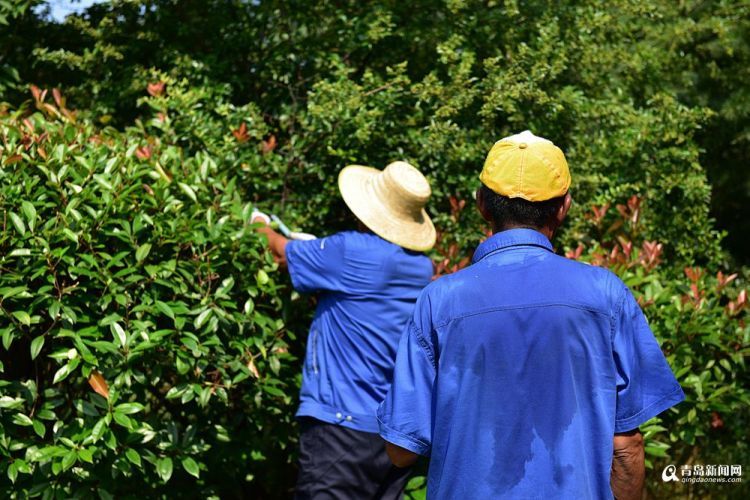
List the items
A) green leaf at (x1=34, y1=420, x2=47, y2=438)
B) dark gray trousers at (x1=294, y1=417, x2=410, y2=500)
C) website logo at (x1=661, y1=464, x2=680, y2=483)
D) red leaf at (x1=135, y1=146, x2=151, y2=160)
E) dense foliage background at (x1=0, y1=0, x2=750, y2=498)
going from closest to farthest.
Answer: green leaf at (x1=34, y1=420, x2=47, y2=438) → dense foliage background at (x1=0, y1=0, x2=750, y2=498) → dark gray trousers at (x1=294, y1=417, x2=410, y2=500) → red leaf at (x1=135, y1=146, x2=151, y2=160) → website logo at (x1=661, y1=464, x2=680, y2=483)

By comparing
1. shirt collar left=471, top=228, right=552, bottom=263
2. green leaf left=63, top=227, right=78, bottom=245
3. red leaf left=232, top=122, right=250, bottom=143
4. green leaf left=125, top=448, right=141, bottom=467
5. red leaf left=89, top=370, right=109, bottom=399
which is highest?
red leaf left=232, top=122, right=250, bottom=143

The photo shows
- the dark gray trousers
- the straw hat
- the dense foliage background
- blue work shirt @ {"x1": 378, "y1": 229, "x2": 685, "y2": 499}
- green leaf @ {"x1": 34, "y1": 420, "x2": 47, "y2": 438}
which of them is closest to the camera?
blue work shirt @ {"x1": 378, "y1": 229, "x2": 685, "y2": 499}

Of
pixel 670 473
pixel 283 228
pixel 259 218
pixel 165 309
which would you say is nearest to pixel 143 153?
pixel 259 218

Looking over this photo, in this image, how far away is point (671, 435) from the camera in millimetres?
4461

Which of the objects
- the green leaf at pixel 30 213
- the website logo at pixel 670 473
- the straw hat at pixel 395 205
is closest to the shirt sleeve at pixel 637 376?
the straw hat at pixel 395 205

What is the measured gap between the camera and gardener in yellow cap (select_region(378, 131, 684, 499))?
220 centimetres

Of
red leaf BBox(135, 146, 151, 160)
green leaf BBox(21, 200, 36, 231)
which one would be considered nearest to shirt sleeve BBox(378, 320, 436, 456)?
green leaf BBox(21, 200, 36, 231)

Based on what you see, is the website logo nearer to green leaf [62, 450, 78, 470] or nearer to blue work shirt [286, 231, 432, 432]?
blue work shirt [286, 231, 432, 432]

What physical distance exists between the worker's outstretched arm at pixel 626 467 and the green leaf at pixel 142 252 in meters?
2.11

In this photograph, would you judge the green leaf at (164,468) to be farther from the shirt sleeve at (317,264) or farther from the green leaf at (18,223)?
the green leaf at (18,223)

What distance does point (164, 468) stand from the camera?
12.1 feet

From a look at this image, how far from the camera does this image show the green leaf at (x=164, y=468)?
3.66 metres

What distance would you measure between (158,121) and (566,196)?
2904mm

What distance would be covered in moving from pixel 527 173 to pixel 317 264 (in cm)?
165
